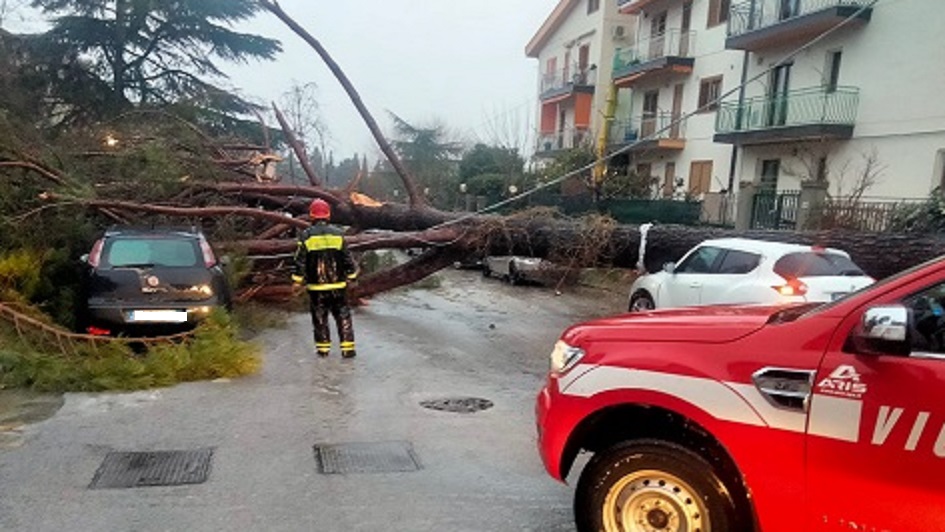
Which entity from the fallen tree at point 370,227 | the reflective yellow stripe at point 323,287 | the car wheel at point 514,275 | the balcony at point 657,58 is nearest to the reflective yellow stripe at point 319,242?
the reflective yellow stripe at point 323,287

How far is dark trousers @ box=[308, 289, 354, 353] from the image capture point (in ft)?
28.7

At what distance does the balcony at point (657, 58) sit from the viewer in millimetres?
28312

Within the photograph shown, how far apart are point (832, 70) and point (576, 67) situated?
18.7 m

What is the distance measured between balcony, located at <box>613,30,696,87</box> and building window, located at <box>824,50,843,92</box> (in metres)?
7.31

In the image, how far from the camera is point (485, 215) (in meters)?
13.4

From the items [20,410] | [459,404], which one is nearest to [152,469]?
[20,410]

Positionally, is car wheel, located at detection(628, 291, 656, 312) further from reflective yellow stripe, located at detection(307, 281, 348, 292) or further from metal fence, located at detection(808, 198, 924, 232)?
metal fence, located at detection(808, 198, 924, 232)

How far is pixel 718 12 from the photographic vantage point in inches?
1062

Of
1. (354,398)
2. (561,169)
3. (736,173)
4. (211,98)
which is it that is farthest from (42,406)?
(561,169)

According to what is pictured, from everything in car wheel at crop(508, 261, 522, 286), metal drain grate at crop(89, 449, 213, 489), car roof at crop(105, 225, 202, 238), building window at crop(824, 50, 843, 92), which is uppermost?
building window at crop(824, 50, 843, 92)

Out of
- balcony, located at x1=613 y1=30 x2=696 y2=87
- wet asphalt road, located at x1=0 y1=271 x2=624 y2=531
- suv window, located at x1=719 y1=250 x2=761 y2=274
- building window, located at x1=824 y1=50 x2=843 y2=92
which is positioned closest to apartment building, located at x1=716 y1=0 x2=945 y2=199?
building window, located at x1=824 y1=50 x2=843 y2=92

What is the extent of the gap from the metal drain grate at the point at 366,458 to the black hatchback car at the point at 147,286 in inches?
143

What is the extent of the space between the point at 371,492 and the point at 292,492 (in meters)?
0.47

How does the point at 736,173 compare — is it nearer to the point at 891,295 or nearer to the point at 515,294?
the point at 515,294
